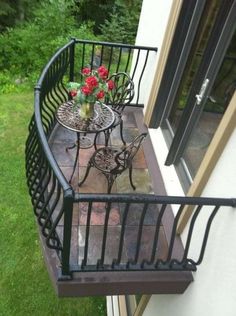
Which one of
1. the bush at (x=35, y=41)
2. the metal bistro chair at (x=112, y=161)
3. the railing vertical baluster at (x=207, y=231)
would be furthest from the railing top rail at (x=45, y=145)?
the bush at (x=35, y=41)

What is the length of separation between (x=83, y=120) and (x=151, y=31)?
1.64m

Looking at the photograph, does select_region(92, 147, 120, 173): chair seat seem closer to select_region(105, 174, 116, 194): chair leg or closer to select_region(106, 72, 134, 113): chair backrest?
select_region(105, 174, 116, 194): chair leg

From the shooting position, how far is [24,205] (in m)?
5.00

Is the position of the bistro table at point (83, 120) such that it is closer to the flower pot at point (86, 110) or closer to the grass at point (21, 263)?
the flower pot at point (86, 110)

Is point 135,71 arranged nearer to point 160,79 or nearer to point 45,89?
point 160,79

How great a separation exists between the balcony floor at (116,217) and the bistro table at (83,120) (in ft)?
0.57

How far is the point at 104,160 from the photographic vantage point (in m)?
3.31

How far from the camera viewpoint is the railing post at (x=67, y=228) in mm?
1982

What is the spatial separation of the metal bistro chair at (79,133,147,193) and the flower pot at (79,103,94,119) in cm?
36

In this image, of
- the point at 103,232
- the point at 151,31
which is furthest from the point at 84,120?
the point at 151,31

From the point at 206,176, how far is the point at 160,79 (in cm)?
165

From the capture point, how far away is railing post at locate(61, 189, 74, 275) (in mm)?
1982

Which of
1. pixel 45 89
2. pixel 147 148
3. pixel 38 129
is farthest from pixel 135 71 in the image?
pixel 38 129

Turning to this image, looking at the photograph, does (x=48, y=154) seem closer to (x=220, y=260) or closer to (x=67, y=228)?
(x=67, y=228)
